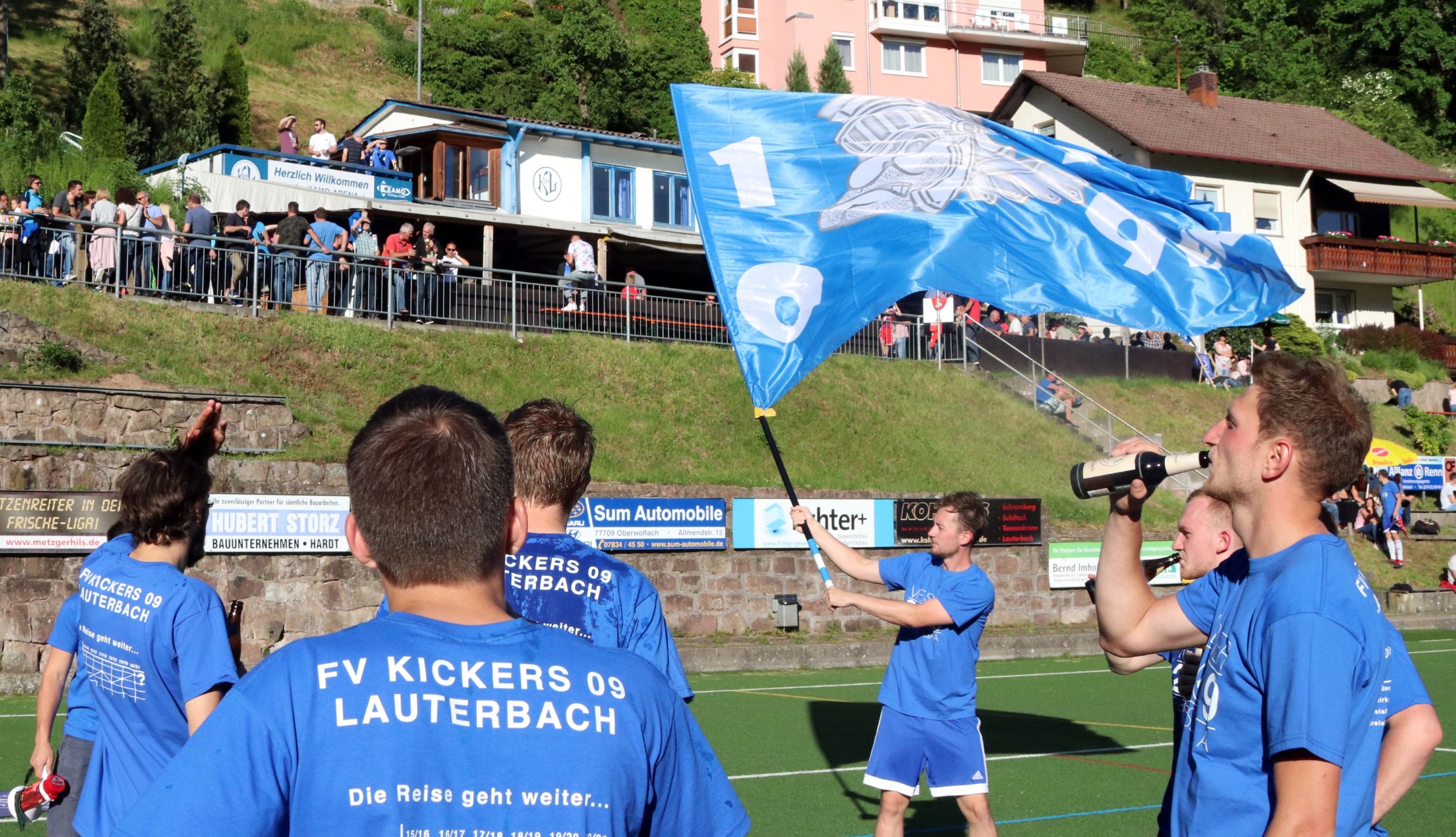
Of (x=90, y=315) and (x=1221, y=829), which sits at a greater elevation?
(x=90, y=315)

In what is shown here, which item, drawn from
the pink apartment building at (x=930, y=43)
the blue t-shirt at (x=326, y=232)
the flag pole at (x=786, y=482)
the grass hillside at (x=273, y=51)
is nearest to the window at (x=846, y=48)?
the pink apartment building at (x=930, y=43)

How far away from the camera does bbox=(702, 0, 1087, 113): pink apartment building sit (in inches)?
3000

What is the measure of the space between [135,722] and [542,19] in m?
62.7

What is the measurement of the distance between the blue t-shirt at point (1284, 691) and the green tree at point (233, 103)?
168 feet

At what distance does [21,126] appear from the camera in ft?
129

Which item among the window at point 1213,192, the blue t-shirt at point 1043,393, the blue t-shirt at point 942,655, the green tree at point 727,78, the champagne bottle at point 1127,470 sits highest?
the green tree at point 727,78

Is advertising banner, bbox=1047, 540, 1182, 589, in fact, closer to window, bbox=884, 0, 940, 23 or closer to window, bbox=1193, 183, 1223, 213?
window, bbox=1193, 183, 1223, 213

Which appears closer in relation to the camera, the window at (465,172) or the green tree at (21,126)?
the green tree at (21,126)

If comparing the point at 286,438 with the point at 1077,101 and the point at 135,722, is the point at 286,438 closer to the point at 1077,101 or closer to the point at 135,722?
the point at 135,722

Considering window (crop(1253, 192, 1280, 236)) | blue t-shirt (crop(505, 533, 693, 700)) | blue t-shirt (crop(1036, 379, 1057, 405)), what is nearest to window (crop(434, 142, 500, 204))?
blue t-shirt (crop(1036, 379, 1057, 405))

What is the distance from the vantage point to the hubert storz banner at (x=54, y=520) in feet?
53.0

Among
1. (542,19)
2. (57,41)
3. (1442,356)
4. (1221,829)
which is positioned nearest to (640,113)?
(542,19)

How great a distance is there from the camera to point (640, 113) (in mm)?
59094

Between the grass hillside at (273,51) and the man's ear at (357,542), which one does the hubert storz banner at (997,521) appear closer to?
the man's ear at (357,542)
